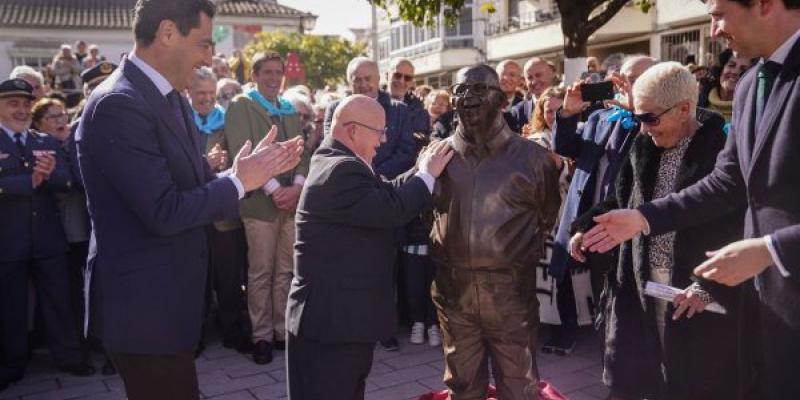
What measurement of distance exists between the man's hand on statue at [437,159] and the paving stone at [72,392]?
3.06 metres

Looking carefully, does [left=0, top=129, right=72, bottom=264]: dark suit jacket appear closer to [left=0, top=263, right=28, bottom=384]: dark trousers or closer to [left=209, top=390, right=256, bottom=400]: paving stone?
[left=0, top=263, right=28, bottom=384]: dark trousers

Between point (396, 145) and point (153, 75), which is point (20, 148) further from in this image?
point (153, 75)

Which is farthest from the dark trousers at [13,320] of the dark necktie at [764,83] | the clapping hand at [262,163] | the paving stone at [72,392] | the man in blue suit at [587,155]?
the dark necktie at [764,83]

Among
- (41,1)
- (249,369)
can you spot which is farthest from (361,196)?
(41,1)

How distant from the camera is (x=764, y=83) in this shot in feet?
7.72

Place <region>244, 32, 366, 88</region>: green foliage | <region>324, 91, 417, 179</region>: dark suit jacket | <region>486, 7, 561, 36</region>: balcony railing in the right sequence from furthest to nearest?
<region>244, 32, 366, 88</region>: green foliage, <region>486, 7, 561, 36</region>: balcony railing, <region>324, 91, 417, 179</region>: dark suit jacket

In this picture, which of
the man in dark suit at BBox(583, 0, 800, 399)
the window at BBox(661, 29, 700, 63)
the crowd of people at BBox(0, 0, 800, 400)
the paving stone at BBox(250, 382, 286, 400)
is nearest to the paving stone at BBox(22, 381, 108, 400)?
the crowd of people at BBox(0, 0, 800, 400)

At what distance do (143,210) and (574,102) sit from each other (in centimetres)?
266

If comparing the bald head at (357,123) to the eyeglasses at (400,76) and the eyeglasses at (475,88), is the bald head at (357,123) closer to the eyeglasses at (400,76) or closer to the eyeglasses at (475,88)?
the eyeglasses at (475,88)

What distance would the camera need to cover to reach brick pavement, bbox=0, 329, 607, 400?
464 centimetres

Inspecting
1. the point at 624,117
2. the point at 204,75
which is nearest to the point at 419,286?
the point at 624,117

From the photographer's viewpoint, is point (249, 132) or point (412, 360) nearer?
point (412, 360)

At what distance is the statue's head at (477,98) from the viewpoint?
3.17m

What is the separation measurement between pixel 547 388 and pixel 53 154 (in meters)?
3.73
